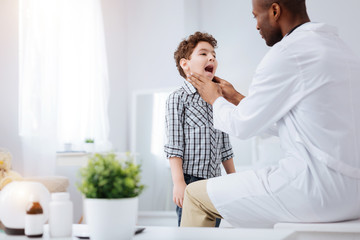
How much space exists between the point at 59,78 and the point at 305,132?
267cm

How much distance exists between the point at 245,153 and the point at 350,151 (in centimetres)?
300

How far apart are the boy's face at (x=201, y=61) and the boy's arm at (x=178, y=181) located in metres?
0.44

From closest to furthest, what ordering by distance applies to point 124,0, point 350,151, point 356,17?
point 350,151 → point 356,17 → point 124,0

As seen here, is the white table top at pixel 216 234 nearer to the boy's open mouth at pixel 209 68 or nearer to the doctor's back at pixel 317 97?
the doctor's back at pixel 317 97

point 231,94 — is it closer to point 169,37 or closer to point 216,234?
point 216,234

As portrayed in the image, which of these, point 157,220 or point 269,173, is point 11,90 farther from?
point 269,173

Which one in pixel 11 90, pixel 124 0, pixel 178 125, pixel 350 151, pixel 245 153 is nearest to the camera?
pixel 350 151

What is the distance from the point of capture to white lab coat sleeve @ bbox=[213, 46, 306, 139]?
123 cm

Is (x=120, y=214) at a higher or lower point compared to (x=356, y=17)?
lower

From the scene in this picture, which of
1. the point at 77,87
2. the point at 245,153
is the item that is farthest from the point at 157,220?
the point at 77,87

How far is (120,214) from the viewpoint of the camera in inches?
34.9

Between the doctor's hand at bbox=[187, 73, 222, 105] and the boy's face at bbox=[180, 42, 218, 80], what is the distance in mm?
376

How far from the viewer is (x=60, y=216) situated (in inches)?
38.7

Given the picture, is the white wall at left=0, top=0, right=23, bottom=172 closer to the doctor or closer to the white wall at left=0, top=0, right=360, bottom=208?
the white wall at left=0, top=0, right=360, bottom=208
